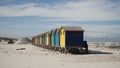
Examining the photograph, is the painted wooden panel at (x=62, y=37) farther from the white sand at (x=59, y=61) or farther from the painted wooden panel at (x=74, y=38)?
the white sand at (x=59, y=61)

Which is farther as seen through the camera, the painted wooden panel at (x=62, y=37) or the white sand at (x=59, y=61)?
the painted wooden panel at (x=62, y=37)

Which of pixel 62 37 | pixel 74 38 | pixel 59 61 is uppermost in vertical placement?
pixel 62 37

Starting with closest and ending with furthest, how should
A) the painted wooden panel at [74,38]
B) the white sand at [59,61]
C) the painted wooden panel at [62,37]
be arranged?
1. the white sand at [59,61]
2. the painted wooden panel at [74,38]
3. the painted wooden panel at [62,37]

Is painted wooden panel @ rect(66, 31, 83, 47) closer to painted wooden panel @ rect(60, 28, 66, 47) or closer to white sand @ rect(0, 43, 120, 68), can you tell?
painted wooden panel @ rect(60, 28, 66, 47)

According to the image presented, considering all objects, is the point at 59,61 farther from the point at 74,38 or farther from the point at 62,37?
the point at 62,37

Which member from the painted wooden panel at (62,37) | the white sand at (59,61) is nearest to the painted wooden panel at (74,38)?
the painted wooden panel at (62,37)

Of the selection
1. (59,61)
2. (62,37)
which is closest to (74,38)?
(62,37)

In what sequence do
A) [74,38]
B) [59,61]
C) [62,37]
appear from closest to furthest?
[59,61], [74,38], [62,37]

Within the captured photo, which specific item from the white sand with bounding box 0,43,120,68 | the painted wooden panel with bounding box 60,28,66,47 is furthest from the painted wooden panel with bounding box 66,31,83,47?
the white sand with bounding box 0,43,120,68

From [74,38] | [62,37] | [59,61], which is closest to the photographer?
[59,61]

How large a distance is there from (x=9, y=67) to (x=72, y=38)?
1538 cm

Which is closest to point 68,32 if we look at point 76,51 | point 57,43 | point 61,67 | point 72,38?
point 72,38

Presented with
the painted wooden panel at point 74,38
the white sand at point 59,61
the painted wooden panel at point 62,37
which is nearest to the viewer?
the white sand at point 59,61

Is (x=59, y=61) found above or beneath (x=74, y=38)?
beneath
